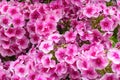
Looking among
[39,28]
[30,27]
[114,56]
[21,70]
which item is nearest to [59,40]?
[39,28]

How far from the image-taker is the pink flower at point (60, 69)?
3.37 metres

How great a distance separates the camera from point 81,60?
3.28 meters

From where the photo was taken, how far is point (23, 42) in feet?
13.3

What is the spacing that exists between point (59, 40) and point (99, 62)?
594 mm

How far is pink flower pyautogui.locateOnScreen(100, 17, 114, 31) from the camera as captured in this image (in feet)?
12.4

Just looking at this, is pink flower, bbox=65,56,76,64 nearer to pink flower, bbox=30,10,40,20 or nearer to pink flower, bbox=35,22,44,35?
pink flower, bbox=35,22,44,35

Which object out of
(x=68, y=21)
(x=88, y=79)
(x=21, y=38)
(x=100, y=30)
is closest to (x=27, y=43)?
(x=21, y=38)

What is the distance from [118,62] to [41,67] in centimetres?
68

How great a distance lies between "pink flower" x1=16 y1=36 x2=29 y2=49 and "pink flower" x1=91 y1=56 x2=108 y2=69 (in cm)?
106

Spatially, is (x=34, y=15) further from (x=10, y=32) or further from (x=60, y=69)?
(x=60, y=69)

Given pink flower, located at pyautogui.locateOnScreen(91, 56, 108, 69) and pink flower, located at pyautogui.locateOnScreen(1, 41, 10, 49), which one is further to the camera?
pink flower, located at pyautogui.locateOnScreen(1, 41, 10, 49)

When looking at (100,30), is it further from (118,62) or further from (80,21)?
(118,62)

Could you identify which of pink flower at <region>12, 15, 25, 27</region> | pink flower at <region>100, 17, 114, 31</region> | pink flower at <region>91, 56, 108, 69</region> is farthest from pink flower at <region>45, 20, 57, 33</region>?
pink flower at <region>91, 56, 108, 69</region>

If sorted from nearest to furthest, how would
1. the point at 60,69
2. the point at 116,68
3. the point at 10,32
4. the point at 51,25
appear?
the point at 116,68
the point at 60,69
the point at 51,25
the point at 10,32
